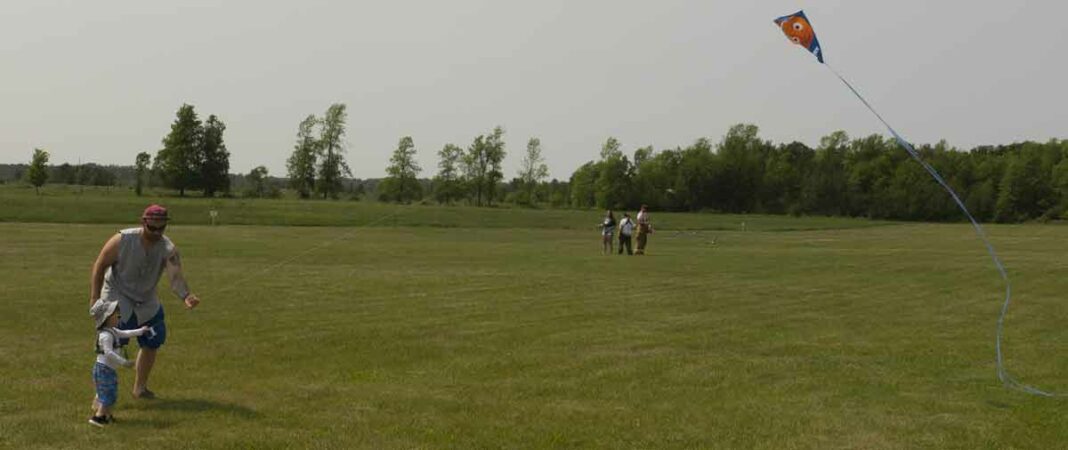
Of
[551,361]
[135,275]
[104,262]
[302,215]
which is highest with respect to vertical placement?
[104,262]

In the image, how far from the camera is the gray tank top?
8.84 meters

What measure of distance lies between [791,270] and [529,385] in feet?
61.2

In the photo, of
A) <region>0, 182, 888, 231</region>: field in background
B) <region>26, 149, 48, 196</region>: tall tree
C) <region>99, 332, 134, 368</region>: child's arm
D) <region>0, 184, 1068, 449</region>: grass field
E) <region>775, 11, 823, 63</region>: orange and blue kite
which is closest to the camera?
<region>99, 332, 134, 368</region>: child's arm

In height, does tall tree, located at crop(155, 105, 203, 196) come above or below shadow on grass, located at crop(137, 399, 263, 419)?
above

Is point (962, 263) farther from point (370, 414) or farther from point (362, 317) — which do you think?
point (370, 414)

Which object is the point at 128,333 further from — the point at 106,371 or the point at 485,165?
the point at 485,165

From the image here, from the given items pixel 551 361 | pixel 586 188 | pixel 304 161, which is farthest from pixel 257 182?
pixel 551 361

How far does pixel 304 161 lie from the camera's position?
378 feet

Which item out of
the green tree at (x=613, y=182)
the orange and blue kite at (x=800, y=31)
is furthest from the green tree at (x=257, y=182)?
the orange and blue kite at (x=800, y=31)

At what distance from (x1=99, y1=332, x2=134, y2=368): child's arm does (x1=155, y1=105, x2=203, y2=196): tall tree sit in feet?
332

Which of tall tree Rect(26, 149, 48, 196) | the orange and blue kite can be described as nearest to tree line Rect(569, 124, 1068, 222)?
tall tree Rect(26, 149, 48, 196)

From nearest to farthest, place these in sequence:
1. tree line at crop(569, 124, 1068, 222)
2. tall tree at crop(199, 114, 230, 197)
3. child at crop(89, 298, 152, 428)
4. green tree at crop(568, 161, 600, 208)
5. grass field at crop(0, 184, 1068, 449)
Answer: child at crop(89, 298, 152, 428) → grass field at crop(0, 184, 1068, 449) → tall tree at crop(199, 114, 230, 197) → tree line at crop(569, 124, 1068, 222) → green tree at crop(568, 161, 600, 208)

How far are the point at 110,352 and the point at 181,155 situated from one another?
103m

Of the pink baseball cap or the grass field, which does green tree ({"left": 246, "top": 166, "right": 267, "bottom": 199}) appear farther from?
the pink baseball cap
